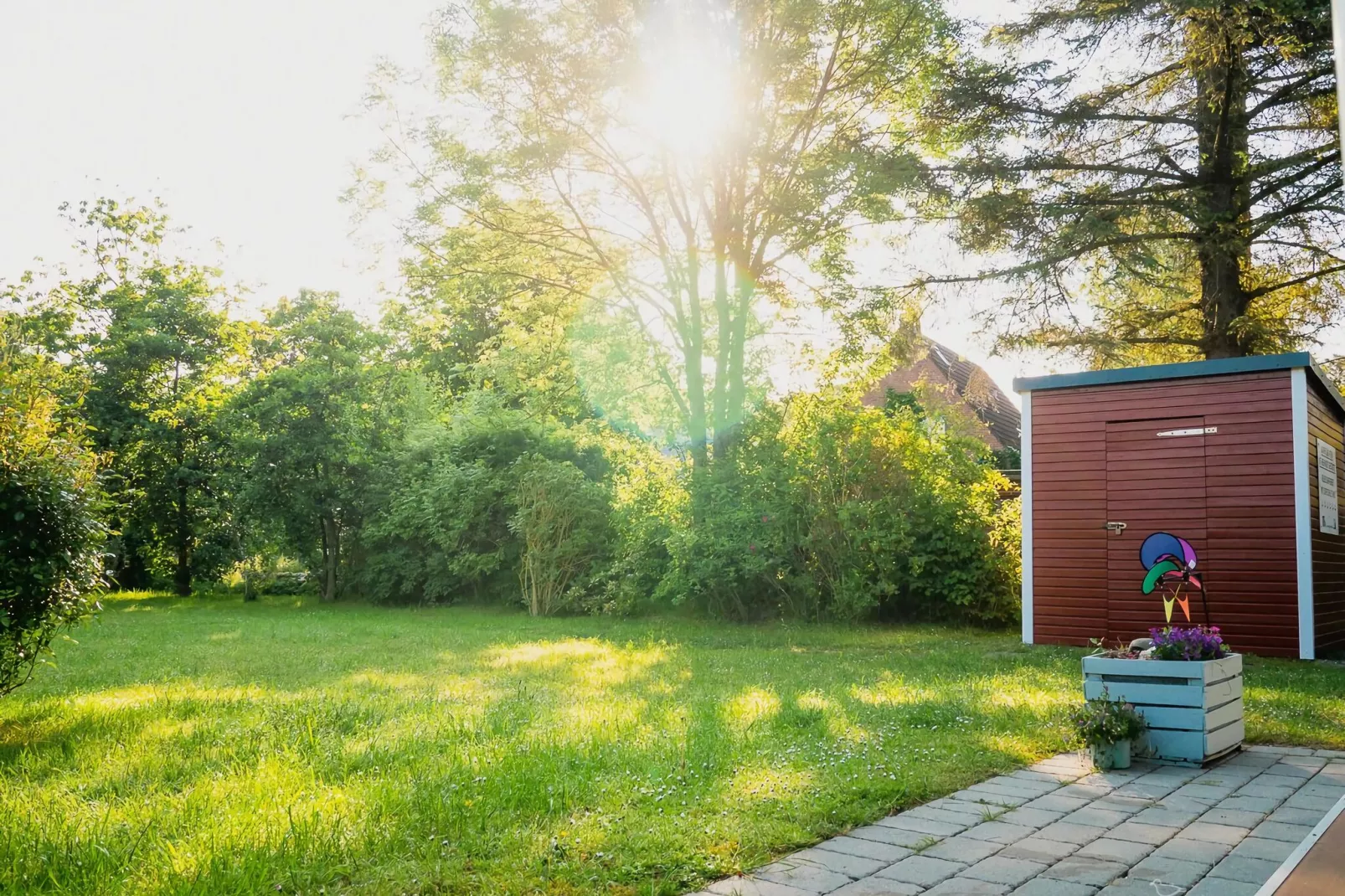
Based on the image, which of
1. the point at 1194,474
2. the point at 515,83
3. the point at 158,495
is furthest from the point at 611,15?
the point at 158,495

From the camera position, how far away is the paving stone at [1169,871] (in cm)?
346

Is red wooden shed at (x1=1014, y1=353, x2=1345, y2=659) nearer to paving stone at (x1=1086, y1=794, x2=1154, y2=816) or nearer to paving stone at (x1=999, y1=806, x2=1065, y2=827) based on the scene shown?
paving stone at (x1=1086, y1=794, x2=1154, y2=816)

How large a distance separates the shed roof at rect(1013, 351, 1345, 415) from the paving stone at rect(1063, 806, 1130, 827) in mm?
8146

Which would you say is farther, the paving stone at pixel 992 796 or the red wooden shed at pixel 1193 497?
the red wooden shed at pixel 1193 497

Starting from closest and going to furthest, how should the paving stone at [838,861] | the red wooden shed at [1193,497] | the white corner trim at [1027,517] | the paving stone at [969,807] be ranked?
1. the paving stone at [838,861]
2. the paving stone at [969,807]
3. the red wooden shed at [1193,497]
4. the white corner trim at [1027,517]

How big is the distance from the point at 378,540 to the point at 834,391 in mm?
10518

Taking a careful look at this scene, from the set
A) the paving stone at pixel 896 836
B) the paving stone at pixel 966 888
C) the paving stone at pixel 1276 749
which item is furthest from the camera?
the paving stone at pixel 1276 749

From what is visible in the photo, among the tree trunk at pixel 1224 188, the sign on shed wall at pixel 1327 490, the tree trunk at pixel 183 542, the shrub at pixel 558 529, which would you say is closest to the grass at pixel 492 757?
the sign on shed wall at pixel 1327 490

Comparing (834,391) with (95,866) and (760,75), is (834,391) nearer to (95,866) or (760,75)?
(760,75)

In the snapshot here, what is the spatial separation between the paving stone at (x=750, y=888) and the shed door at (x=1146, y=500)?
30.9ft

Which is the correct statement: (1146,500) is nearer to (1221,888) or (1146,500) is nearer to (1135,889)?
(1221,888)

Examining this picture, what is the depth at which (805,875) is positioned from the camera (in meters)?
3.52

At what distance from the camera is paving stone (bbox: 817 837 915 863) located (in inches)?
148

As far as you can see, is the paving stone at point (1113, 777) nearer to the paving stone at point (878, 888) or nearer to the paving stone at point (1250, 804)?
the paving stone at point (1250, 804)
